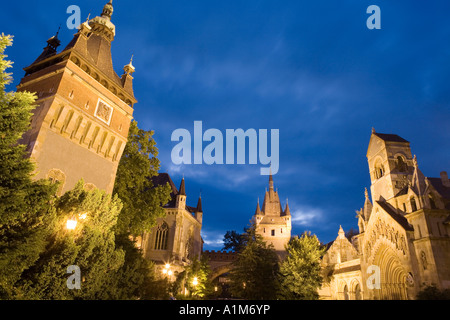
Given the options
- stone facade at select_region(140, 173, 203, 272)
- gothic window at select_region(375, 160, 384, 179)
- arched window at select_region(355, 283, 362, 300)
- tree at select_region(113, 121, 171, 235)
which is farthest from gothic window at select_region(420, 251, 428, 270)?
stone facade at select_region(140, 173, 203, 272)

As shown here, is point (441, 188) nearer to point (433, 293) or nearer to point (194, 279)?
point (433, 293)

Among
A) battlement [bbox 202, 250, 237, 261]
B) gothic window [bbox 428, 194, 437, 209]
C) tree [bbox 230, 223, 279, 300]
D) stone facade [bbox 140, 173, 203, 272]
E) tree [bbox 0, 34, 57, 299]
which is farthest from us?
battlement [bbox 202, 250, 237, 261]

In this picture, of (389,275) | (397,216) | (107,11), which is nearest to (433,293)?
(389,275)

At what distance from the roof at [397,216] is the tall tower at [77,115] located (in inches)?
990

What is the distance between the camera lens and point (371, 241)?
27.8 m

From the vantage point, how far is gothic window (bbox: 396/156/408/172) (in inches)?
1248

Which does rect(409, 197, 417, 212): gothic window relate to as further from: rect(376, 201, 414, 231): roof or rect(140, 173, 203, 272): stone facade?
rect(140, 173, 203, 272): stone facade

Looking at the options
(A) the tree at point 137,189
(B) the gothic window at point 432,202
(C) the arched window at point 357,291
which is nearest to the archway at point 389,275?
(C) the arched window at point 357,291

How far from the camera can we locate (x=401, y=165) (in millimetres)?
32125

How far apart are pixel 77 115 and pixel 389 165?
32.2 meters

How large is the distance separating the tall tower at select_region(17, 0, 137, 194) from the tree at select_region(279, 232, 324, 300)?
19023mm

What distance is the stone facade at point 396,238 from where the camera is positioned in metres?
21.4
